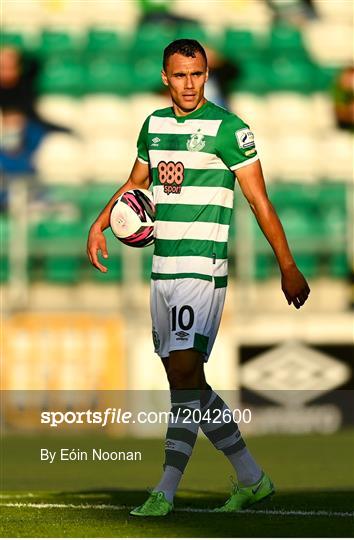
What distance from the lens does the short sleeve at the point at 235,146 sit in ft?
14.8

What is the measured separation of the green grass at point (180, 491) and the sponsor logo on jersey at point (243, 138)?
4.08ft

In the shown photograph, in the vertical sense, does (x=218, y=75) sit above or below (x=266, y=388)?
above

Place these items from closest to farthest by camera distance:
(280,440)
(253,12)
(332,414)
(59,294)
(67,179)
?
(280,440) < (332,414) < (59,294) < (67,179) < (253,12)

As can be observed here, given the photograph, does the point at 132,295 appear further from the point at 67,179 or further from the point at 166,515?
the point at 166,515

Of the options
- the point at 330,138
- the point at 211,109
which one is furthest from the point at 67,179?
the point at 211,109

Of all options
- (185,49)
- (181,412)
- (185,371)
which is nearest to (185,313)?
(185,371)

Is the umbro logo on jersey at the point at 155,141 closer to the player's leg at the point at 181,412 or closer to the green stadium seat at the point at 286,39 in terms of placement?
the player's leg at the point at 181,412

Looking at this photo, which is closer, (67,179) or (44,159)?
(67,179)

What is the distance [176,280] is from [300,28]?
43.2ft

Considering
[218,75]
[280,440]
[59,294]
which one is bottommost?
[280,440]

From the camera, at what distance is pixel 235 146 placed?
4.52 metres

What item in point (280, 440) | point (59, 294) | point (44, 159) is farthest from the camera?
point (44, 159)

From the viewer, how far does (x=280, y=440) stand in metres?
11.1

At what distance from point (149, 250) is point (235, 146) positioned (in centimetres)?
900
